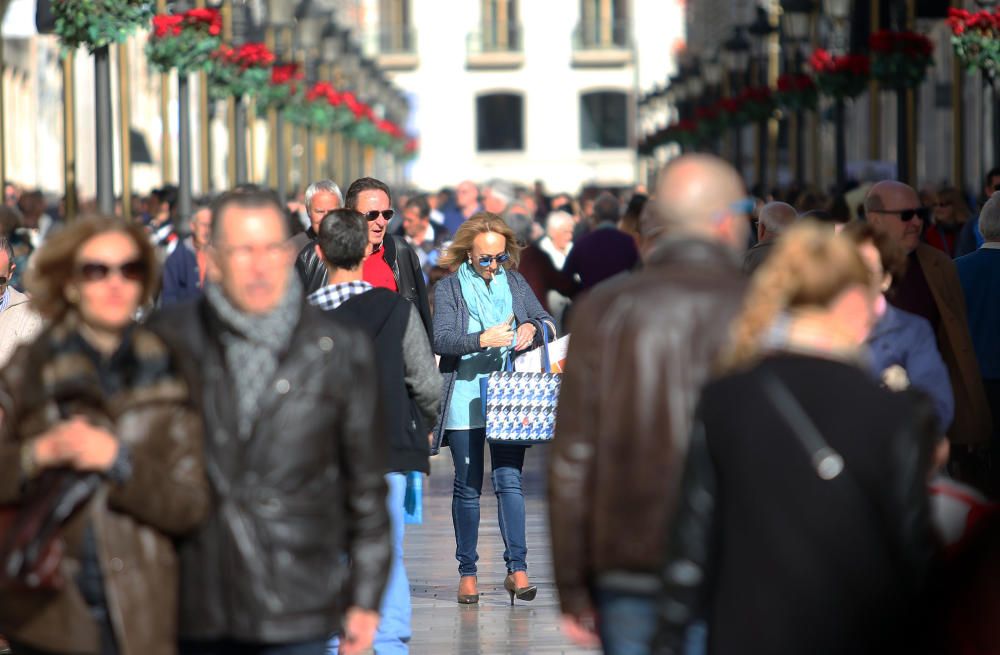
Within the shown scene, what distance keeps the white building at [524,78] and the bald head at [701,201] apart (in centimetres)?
8020

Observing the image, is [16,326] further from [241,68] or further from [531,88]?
[531,88]

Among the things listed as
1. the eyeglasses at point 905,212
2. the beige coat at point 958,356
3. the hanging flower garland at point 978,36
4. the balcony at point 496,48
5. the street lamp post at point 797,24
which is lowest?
the beige coat at point 958,356

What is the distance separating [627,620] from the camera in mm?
5184

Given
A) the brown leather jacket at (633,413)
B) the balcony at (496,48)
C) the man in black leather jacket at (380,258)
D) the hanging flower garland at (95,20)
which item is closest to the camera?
the brown leather jacket at (633,413)

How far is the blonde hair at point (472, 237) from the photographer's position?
10258 mm

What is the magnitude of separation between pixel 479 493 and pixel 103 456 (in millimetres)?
5227

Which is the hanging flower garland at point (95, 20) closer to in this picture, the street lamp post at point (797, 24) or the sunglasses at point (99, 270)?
the sunglasses at point (99, 270)

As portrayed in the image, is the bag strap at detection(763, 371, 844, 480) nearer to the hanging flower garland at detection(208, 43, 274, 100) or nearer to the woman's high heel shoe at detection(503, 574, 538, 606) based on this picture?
the woman's high heel shoe at detection(503, 574, 538, 606)

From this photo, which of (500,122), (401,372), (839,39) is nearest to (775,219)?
(401,372)

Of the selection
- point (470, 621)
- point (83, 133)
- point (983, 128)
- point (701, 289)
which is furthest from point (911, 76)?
point (83, 133)

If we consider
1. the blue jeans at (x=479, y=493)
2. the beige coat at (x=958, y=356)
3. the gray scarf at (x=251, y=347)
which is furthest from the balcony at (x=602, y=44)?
the gray scarf at (x=251, y=347)

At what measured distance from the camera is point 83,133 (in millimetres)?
42375

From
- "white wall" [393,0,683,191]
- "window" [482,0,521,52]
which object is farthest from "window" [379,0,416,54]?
"window" [482,0,521,52]

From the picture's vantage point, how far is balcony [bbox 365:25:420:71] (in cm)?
8762
